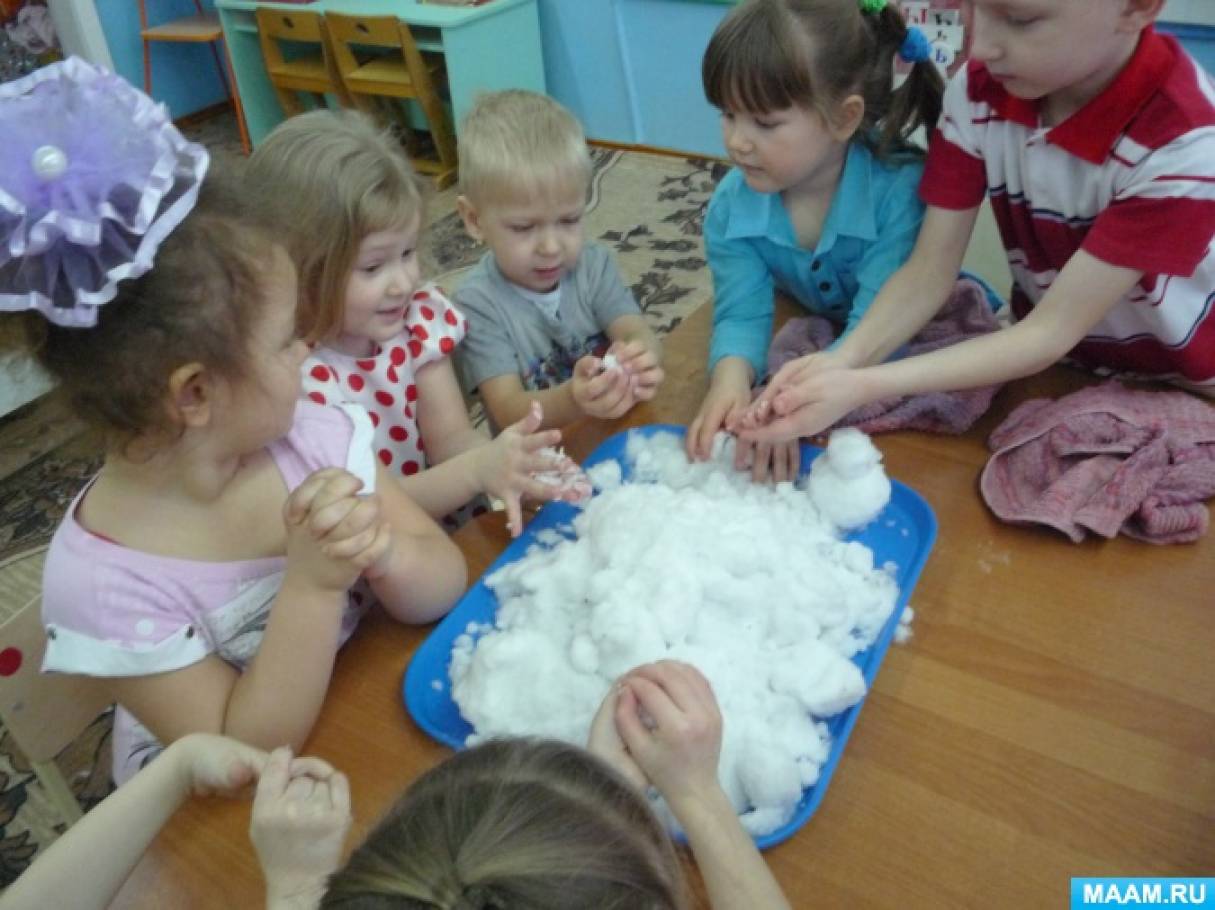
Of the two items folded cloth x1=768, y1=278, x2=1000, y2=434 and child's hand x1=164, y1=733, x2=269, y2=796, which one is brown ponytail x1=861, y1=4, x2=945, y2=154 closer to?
folded cloth x1=768, y1=278, x2=1000, y2=434

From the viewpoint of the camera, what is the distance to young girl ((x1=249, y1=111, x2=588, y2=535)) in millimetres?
1055

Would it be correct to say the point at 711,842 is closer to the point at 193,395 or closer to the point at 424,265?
the point at 193,395

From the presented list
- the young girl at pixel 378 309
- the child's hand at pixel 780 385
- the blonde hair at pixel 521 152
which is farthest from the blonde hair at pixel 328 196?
the child's hand at pixel 780 385

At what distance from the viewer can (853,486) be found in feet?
3.05

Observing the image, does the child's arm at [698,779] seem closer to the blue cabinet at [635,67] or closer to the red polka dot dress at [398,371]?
the red polka dot dress at [398,371]

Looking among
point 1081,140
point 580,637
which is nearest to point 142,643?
point 580,637

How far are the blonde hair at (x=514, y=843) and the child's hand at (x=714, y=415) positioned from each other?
596 millimetres

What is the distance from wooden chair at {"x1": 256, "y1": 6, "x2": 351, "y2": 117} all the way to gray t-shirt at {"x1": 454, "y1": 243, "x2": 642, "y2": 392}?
2889 millimetres

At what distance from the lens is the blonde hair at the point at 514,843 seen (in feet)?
1.27

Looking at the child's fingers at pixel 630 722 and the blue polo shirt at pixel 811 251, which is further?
the blue polo shirt at pixel 811 251

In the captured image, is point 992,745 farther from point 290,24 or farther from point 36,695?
point 290,24

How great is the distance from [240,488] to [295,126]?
51 centimetres

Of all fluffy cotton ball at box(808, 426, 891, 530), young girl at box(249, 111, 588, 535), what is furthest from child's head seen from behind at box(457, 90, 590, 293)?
fluffy cotton ball at box(808, 426, 891, 530)

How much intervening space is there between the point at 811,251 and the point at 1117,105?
1.47ft
